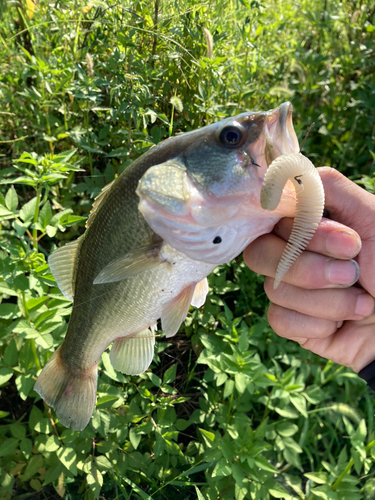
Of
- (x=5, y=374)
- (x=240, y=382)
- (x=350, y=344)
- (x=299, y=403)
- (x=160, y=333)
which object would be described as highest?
(x=5, y=374)

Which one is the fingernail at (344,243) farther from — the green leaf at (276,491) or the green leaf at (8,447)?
the green leaf at (8,447)

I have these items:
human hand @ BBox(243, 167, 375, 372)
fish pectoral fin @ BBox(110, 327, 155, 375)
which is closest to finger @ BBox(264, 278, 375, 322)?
human hand @ BBox(243, 167, 375, 372)

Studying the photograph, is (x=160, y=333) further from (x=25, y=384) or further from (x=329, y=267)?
(x=329, y=267)

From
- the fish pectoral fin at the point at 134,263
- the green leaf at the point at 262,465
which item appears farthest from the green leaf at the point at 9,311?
the green leaf at the point at 262,465

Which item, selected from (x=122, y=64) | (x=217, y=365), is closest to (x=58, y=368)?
(x=217, y=365)

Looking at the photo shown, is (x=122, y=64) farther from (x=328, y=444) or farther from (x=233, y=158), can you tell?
(x=328, y=444)

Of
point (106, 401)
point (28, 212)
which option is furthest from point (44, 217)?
point (106, 401)
